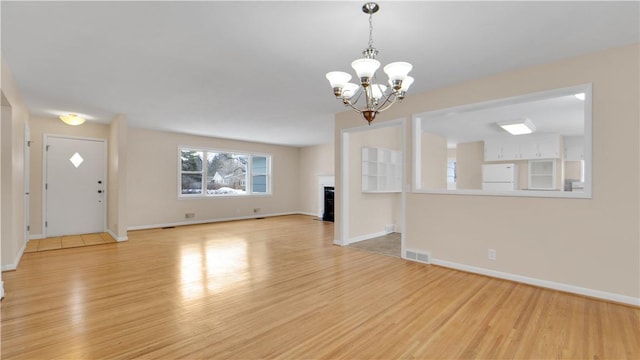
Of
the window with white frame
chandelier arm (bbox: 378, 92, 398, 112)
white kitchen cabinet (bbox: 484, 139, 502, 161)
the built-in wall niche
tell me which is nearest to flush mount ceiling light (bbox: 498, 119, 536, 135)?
the built-in wall niche

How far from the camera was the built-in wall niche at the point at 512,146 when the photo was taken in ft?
16.3

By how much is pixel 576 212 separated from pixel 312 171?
7.57m

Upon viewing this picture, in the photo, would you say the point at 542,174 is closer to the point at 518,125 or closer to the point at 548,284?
the point at 518,125

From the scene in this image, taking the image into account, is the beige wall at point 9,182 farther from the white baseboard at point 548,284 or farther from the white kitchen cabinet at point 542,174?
the white kitchen cabinet at point 542,174

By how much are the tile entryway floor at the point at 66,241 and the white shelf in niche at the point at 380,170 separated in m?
5.13

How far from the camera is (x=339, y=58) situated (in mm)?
2975

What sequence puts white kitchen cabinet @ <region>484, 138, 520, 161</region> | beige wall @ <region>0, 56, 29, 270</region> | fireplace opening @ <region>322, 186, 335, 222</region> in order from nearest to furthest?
beige wall @ <region>0, 56, 29, 270</region>
white kitchen cabinet @ <region>484, 138, 520, 161</region>
fireplace opening @ <region>322, 186, 335, 222</region>

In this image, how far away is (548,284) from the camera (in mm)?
3178

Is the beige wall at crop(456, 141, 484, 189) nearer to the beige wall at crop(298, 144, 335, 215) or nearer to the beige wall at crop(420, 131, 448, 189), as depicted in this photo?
the beige wall at crop(420, 131, 448, 189)

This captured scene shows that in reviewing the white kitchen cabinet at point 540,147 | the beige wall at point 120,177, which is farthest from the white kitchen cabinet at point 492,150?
the beige wall at point 120,177

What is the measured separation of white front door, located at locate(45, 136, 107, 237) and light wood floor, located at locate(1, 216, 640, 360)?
6.87 feet

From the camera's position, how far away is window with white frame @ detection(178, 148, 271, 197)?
7945 millimetres

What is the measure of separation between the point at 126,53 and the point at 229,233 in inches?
173

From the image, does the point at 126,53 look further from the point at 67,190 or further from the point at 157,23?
the point at 67,190
